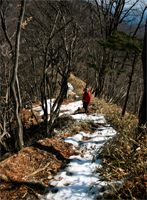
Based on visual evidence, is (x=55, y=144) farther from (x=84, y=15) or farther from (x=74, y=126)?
(x=84, y=15)

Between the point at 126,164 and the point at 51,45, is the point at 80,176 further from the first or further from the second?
the point at 51,45

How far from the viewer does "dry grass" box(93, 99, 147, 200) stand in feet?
26.6

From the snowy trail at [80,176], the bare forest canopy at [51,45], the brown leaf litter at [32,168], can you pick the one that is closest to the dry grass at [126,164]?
the snowy trail at [80,176]

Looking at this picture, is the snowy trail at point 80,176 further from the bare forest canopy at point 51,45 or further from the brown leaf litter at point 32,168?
the bare forest canopy at point 51,45

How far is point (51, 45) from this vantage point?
17.0 m

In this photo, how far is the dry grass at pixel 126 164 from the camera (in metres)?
8.11

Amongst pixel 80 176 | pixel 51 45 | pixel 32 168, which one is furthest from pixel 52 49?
pixel 80 176

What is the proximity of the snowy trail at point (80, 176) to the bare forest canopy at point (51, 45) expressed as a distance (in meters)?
2.44

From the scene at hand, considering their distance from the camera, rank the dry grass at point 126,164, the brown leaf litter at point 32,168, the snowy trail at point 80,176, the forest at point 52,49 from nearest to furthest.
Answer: the dry grass at point 126,164 → the snowy trail at point 80,176 → the brown leaf litter at point 32,168 → the forest at point 52,49

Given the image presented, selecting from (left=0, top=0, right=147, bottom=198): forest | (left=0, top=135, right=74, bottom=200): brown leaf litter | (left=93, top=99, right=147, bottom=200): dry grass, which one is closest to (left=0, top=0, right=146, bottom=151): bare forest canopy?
(left=0, top=0, right=147, bottom=198): forest

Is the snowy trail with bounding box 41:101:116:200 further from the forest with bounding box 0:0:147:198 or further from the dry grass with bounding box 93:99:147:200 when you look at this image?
the forest with bounding box 0:0:147:198

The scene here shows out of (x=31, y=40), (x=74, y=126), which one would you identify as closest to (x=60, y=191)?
(x=74, y=126)

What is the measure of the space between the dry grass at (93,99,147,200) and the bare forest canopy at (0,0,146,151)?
383 cm

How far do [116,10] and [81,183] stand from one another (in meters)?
19.3
